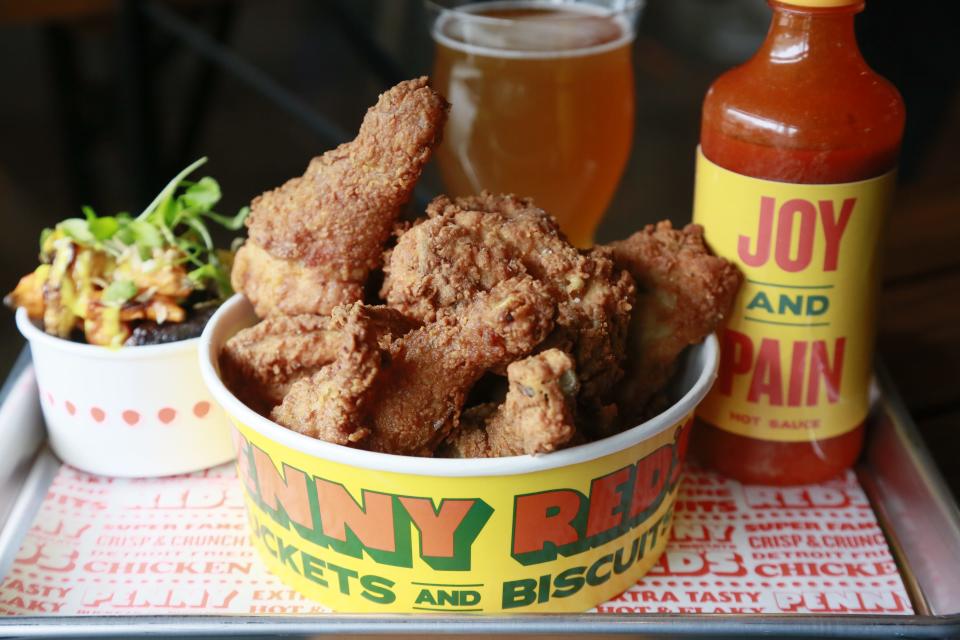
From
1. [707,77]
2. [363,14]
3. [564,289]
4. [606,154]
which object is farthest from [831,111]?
[363,14]

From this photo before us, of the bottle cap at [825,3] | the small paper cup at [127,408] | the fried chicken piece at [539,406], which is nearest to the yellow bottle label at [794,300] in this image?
the bottle cap at [825,3]

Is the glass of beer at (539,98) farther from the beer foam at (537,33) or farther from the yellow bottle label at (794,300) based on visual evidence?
the yellow bottle label at (794,300)

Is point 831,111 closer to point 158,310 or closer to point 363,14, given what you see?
point 158,310

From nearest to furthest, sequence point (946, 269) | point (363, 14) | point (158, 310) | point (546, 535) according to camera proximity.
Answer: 1. point (546, 535)
2. point (158, 310)
3. point (946, 269)
4. point (363, 14)

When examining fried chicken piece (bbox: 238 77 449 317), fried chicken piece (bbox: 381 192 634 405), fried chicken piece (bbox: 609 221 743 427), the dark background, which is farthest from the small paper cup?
the dark background

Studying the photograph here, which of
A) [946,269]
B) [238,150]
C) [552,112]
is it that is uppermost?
[552,112]
